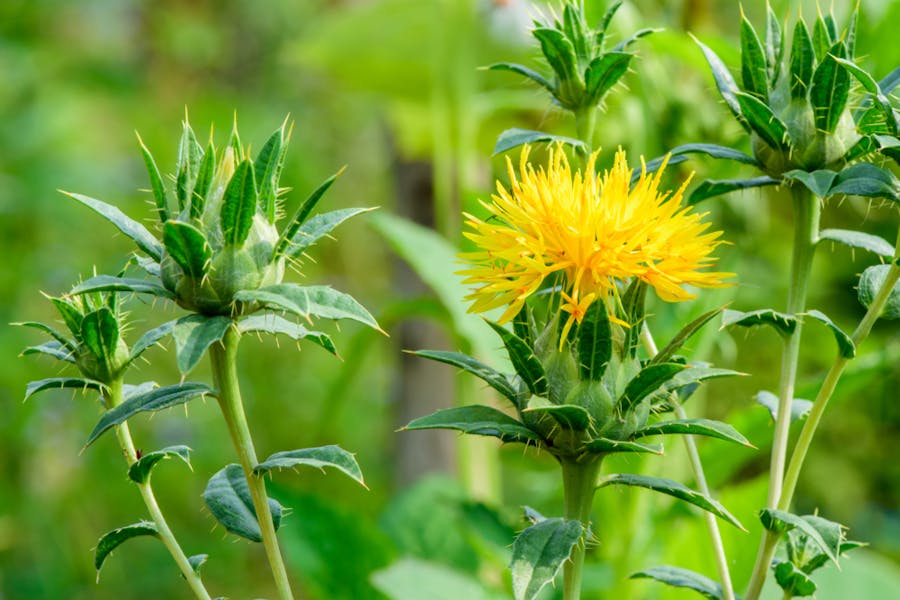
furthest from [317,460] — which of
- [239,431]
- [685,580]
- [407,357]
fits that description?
[407,357]

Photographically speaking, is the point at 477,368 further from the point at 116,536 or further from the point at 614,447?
the point at 116,536

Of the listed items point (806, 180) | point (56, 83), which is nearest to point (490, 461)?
point (806, 180)

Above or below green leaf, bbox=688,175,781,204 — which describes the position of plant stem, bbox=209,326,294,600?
below

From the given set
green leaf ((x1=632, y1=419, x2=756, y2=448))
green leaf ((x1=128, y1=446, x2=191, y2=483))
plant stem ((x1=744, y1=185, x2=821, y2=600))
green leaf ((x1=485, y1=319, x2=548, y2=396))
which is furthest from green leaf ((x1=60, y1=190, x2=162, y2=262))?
plant stem ((x1=744, y1=185, x2=821, y2=600))

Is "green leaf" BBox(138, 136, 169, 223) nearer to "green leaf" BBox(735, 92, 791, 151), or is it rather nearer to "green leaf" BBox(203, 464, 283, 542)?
"green leaf" BBox(203, 464, 283, 542)

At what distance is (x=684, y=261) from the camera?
2.06 ft

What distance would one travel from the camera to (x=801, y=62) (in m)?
0.69

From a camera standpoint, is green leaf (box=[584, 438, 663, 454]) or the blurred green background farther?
the blurred green background

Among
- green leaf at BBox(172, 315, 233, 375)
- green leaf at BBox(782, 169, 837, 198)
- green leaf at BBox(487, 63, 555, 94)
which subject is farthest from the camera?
green leaf at BBox(487, 63, 555, 94)

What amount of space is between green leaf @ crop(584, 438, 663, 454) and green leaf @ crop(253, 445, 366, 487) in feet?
0.46

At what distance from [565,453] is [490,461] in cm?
152

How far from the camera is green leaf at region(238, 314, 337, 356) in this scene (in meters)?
0.64

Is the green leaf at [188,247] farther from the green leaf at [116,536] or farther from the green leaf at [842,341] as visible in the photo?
the green leaf at [842,341]

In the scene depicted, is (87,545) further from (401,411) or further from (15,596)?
(401,411)
